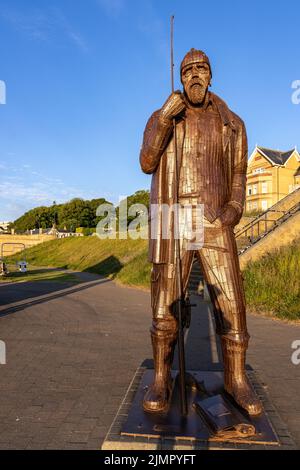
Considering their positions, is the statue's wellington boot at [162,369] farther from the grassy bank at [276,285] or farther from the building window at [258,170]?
the building window at [258,170]

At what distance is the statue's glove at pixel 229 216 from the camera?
10.3ft

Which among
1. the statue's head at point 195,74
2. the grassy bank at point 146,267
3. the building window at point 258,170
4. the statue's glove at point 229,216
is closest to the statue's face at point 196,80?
the statue's head at point 195,74

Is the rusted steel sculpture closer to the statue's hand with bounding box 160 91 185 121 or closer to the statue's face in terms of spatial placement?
the statue's face

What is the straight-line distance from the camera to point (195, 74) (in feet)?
10.2

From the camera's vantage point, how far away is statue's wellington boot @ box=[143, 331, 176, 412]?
318 centimetres

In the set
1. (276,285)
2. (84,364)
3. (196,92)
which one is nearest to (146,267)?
(276,285)

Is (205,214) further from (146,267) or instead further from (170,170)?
(146,267)

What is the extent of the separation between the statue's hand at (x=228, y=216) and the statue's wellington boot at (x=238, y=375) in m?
1.01

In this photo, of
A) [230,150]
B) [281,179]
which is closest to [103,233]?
[281,179]

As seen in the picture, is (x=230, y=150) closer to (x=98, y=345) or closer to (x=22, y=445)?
(x=22, y=445)

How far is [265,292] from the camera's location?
979 cm

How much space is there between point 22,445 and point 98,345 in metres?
3.45

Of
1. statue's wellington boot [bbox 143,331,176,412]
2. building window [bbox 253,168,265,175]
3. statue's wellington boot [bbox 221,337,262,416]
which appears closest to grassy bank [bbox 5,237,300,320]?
statue's wellington boot [bbox 221,337,262,416]

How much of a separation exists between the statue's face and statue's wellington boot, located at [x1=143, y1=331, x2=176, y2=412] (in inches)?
82.1
